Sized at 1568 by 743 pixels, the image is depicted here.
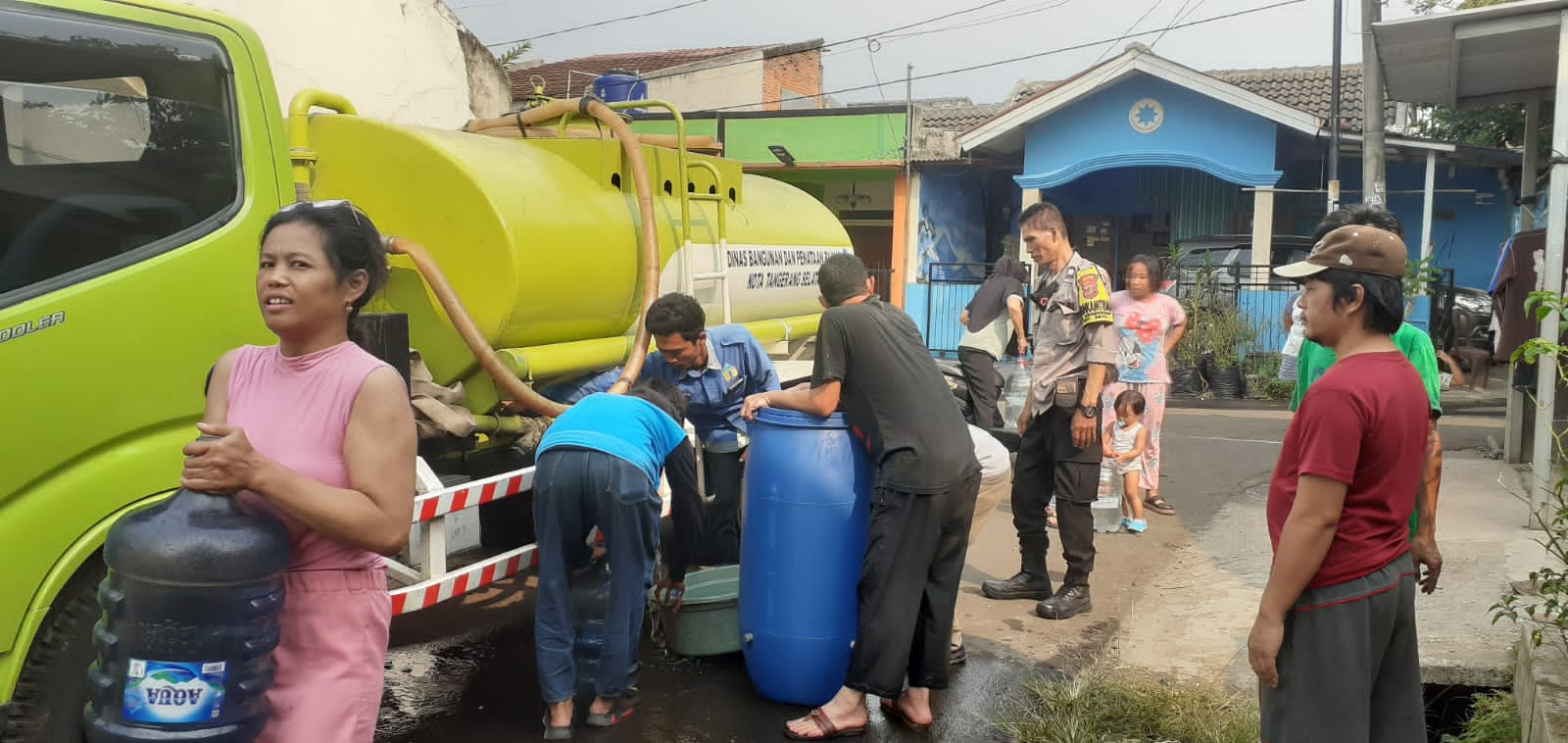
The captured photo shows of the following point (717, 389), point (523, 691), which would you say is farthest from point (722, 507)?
point (523, 691)

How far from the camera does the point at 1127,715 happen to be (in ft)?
14.0

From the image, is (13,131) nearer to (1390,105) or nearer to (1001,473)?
(1001,473)

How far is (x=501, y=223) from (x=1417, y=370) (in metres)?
3.26

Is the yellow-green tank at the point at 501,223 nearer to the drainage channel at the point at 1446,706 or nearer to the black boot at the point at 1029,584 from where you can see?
the black boot at the point at 1029,584

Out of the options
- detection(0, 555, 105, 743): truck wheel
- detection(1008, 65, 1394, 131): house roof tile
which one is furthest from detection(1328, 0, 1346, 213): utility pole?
detection(0, 555, 105, 743): truck wheel

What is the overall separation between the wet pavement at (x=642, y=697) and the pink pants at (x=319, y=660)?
2.12 meters

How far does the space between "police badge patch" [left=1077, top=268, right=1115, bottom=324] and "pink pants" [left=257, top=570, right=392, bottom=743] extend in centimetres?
403

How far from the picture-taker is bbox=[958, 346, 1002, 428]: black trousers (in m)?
9.09

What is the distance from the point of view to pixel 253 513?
2.08m

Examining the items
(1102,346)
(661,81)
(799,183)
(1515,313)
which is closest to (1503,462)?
(1515,313)

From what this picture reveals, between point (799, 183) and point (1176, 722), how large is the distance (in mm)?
17938

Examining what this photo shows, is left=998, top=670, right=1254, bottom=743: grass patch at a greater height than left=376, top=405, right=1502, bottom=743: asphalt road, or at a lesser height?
greater

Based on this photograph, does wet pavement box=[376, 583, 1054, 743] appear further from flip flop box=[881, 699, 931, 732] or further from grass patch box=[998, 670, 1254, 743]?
grass patch box=[998, 670, 1254, 743]

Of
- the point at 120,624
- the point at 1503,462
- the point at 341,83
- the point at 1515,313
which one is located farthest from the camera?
the point at 341,83
